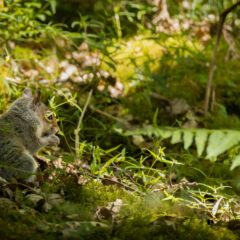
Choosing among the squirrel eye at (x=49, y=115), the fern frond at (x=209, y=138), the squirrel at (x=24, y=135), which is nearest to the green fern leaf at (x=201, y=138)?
the fern frond at (x=209, y=138)

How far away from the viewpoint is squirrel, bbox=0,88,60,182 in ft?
7.39

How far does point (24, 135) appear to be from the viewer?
8.45 ft

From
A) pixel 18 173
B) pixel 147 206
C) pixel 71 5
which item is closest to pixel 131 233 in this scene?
pixel 147 206

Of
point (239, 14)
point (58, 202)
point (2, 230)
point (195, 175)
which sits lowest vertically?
point (195, 175)

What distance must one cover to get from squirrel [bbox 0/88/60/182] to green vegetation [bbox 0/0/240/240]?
0.10 metres

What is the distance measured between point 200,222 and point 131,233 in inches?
21.7

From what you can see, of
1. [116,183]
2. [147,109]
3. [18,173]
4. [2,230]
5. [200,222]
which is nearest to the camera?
[2,230]

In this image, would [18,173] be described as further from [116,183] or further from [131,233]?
[131,233]

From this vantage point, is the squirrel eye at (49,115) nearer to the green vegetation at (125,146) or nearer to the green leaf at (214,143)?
the green vegetation at (125,146)

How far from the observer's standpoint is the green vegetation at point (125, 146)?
1.82 m

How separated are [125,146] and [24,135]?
1.14 m

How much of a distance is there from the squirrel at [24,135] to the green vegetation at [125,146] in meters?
0.10

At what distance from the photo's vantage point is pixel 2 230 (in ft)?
5.12

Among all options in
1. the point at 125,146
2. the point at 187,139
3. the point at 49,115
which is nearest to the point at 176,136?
the point at 187,139
